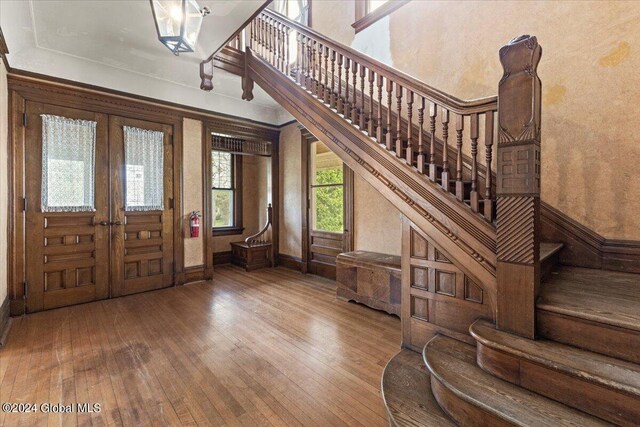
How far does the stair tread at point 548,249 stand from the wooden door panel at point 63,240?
192 inches

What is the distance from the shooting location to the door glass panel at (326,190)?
474 centimetres

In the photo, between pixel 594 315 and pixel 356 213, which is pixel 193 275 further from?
pixel 594 315

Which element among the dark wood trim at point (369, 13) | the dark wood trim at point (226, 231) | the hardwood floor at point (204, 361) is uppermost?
the dark wood trim at point (369, 13)

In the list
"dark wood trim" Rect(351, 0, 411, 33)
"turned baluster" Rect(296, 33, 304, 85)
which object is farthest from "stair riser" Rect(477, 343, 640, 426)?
"dark wood trim" Rect(351, 0, 411, 33)

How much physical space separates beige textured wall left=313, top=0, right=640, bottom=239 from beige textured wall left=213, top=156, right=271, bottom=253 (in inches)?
196

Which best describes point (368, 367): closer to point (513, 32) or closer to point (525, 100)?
point (525, 100)

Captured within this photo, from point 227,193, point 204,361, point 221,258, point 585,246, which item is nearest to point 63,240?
point 204,361

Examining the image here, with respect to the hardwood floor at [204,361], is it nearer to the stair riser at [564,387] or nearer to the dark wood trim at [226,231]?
the stair riser at [564,387]

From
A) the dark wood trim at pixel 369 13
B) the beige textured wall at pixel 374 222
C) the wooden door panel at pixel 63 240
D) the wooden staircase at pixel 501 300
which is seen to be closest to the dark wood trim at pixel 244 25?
the wooden staircase at pixel 501 300

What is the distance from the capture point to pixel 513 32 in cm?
266

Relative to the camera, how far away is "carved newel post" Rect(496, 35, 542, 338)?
1521mm

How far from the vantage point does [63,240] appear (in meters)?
3.59

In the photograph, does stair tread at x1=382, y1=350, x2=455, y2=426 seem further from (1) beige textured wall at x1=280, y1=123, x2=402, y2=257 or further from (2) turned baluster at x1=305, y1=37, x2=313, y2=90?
(2) turned baluster at x1=305, y1=37, x2=313, y2=90

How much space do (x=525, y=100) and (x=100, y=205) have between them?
15.5 ft
